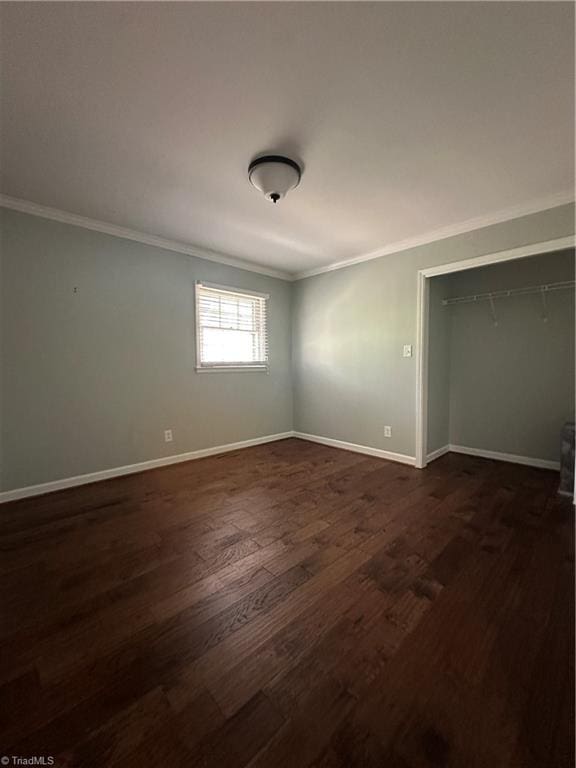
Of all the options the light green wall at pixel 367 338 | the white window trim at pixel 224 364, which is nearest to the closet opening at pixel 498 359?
the light green wall at pixel 367 338

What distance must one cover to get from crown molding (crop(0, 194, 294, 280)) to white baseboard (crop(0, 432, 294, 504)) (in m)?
2.34

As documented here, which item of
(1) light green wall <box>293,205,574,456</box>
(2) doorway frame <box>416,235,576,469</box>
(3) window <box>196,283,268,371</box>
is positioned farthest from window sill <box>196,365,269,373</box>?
(2) doorway frame <box>416,235,576,469</box>

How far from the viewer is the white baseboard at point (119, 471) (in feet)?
8.45

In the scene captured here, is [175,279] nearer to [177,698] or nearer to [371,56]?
[371,56]

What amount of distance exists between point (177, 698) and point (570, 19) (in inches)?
114

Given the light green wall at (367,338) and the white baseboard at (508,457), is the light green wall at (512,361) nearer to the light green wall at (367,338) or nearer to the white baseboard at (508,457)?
the white baseboard at (508,457)

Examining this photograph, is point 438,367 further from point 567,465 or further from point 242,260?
point 242,260

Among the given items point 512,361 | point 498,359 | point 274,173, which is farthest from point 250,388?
point 512,361

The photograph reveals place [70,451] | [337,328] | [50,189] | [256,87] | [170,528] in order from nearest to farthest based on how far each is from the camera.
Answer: [256,87], [170,528], [50,189], [70,451], [337,328]

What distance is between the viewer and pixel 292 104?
155 cm

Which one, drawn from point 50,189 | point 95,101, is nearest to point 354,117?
point 95,101

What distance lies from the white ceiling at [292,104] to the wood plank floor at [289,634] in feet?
8.11

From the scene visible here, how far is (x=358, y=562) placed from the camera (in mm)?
1742

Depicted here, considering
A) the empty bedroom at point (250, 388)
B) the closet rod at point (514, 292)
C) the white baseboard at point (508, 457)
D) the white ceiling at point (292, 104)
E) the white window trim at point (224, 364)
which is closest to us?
the empty bedroom at point (250, 388)
